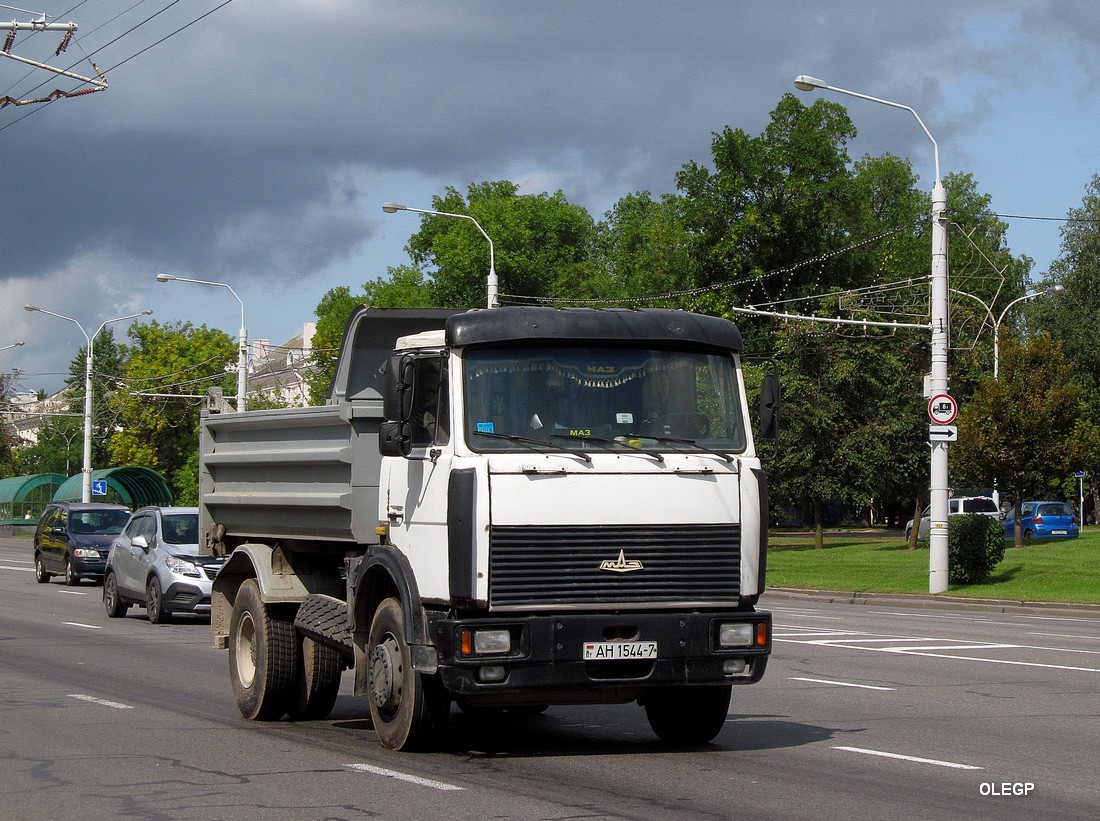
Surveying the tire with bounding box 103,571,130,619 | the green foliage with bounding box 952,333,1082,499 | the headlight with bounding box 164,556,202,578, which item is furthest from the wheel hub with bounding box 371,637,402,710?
the green foliage with bounding box 952,333,1082,499

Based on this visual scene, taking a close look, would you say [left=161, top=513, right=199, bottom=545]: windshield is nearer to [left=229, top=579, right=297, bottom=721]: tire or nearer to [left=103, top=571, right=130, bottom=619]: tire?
[left=103, top=571, right=130, bottom=619]: tire

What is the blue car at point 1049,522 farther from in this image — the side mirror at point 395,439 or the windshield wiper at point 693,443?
the side mirror at point 395,439

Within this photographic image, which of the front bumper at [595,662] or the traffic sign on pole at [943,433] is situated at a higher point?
the traffic sign on pole at [943,433]

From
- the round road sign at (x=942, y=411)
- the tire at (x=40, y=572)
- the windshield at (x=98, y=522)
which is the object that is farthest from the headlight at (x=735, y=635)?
the tire at (x=40, y=572)

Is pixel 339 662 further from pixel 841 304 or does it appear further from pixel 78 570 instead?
pixel 841 304

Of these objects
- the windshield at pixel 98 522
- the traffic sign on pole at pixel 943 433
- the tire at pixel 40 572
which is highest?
the traffic sign on pole at pixel 943 433

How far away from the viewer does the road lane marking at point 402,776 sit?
838 cm

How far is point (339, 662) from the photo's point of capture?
1142cm

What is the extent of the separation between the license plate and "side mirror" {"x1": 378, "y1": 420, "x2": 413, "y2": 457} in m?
1.65

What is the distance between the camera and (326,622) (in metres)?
10.7

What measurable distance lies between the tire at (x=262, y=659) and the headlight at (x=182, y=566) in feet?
35.3

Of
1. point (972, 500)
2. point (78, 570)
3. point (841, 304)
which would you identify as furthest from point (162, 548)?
point (972, 500)

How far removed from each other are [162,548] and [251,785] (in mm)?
14695

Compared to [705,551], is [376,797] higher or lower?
lower
